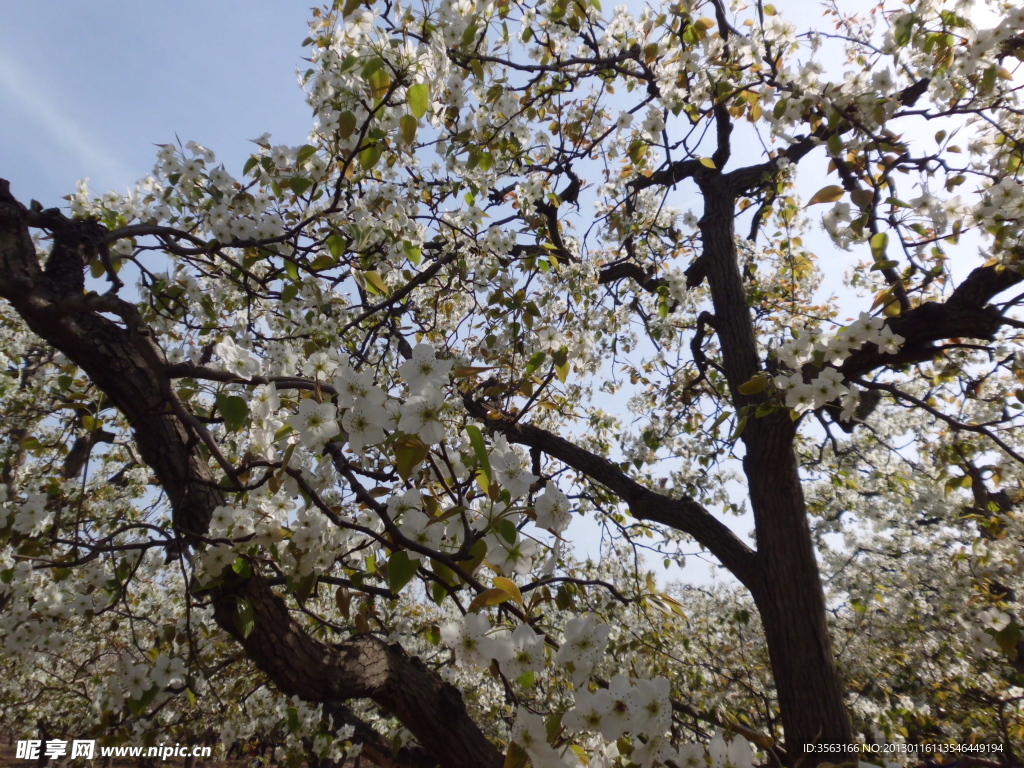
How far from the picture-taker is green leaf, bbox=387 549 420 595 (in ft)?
3.39

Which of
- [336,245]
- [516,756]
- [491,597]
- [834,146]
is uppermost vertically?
[834,146]

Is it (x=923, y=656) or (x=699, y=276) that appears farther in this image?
(x=923, y=656)

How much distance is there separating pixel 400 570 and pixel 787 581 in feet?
9.02

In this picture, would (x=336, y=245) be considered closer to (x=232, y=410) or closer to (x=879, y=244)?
(x=232, y=410)

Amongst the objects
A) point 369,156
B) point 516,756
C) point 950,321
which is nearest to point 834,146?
point 950,321

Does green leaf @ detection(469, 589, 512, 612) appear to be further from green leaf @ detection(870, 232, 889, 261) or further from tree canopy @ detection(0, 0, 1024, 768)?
green leaf @ detection(870, 232, 889, 261)

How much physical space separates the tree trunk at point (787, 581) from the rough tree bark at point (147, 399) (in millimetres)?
2006

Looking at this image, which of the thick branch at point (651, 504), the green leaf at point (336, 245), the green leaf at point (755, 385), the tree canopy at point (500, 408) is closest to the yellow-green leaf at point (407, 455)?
the tree canopy at point (500, 408)

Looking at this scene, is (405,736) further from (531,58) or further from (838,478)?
(531,58)

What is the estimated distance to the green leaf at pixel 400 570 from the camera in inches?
40.6

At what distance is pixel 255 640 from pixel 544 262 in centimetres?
220

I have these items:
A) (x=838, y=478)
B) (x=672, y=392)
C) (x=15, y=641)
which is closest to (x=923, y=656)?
(x=838, y=478)

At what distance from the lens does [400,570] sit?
1048mm

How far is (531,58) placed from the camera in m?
3.40
